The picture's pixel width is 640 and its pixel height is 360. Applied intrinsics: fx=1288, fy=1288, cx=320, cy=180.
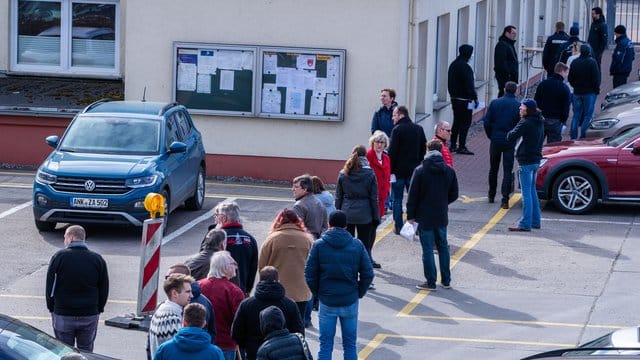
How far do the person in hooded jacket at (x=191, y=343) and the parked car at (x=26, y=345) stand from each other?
47 centimetres

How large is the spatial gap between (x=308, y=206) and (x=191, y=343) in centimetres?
492

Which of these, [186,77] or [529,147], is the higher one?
[186,77]

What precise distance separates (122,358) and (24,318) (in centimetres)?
182

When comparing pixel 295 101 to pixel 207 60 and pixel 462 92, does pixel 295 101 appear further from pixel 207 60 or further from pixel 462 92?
pixel 462 92

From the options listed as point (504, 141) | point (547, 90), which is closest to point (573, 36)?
point (547, 90)

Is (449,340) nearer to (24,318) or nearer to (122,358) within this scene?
(122,358)

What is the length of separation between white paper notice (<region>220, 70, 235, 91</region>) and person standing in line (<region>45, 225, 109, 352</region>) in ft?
37.5

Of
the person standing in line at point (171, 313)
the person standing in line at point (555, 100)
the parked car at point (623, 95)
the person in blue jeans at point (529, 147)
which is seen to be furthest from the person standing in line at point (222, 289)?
the parked car at point (623, 95)

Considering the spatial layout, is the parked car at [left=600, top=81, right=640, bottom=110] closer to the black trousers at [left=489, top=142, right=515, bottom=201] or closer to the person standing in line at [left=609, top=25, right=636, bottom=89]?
the person standing in line at [left=609, top=25, right=636, bottom=89]

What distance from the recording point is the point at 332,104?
21.9 meters

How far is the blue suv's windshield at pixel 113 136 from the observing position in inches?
719

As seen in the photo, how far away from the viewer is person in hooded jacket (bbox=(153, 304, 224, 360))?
28.0ft

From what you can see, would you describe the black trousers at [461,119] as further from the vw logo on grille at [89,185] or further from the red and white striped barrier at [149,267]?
the red and white striped barrier at [149,267]

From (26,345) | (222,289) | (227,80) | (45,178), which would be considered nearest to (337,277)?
(222,289)
